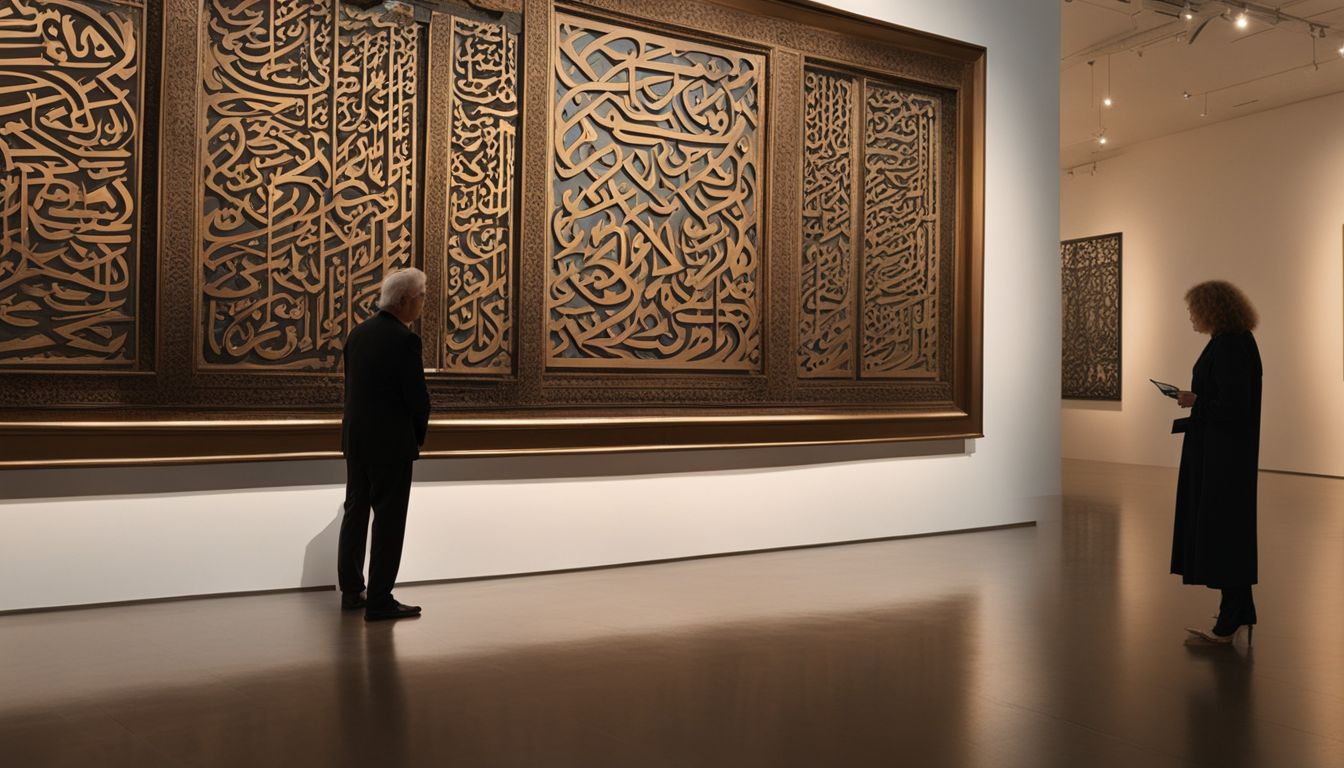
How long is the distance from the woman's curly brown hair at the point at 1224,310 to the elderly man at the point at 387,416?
2.93 meters

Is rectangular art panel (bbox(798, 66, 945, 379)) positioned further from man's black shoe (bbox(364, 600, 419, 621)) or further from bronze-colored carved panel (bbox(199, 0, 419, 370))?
man's black shoe (bbox(364, 600, 419, 621))

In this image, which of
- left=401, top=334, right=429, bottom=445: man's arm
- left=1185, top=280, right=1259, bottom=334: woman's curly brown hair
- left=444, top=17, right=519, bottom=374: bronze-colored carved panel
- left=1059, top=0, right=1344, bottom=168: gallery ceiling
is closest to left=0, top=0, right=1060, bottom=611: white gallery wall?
left=444, top=17, right=519, bottom=374: bronze-colored carved panel

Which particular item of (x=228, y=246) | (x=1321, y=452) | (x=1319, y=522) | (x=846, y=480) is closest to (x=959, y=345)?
(x=846, y=480)

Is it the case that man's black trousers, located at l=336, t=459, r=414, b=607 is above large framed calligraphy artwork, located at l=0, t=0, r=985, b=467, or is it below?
below

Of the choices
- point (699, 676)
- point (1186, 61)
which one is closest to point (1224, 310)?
point (699, 676)

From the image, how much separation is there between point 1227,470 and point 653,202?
3.10 meters

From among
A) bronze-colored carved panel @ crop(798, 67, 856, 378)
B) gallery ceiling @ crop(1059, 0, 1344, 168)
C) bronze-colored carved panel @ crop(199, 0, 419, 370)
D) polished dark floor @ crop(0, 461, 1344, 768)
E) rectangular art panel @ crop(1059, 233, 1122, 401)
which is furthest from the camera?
rectangular art panel @ crop(1059, 233, 1122, 401)

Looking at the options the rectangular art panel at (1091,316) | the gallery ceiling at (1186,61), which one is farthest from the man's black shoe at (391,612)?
the rectangular art panel at (1091,316)

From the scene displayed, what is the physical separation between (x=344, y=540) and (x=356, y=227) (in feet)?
4.65

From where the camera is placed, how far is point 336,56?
4957mm

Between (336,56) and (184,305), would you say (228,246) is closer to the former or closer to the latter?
(184,305)

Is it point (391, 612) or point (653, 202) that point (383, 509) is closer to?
point (391, 612)

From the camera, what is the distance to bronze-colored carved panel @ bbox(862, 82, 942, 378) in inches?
271

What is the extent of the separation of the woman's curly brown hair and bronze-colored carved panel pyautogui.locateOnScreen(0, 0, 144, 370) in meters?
4.14
